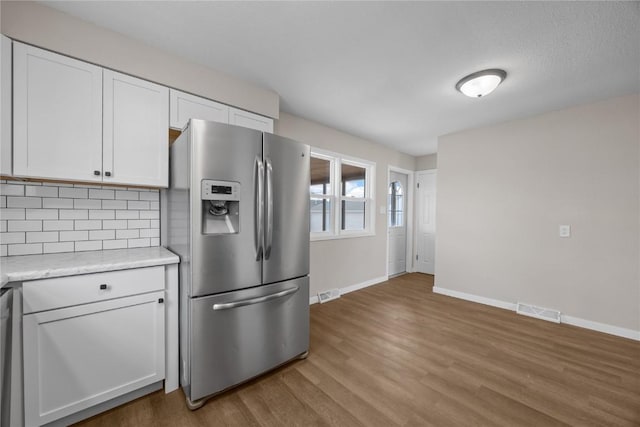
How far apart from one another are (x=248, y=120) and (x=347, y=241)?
2.28 m

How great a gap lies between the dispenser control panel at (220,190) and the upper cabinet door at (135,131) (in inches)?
24.2

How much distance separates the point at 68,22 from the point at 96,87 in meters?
0.40

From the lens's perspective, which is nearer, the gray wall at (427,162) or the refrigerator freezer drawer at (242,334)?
the refrigerator freezer drawer at (242,334)

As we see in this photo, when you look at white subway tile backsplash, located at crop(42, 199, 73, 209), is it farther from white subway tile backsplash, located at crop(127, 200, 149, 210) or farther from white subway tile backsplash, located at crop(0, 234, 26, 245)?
white subway tile backsplash, located at crop(127, 200, 149, 210)

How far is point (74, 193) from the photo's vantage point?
1852 mm

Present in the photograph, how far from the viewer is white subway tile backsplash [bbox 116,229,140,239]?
2004 millimetres

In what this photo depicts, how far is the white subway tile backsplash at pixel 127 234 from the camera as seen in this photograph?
2.00m

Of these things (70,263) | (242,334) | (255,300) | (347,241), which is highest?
(70,263)

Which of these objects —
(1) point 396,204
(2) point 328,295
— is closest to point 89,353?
(2) point 328,295

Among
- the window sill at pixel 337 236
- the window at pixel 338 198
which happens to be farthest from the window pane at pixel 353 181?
the window sill at pixel 337 236

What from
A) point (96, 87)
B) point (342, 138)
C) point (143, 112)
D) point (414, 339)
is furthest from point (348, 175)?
point (96, 87)

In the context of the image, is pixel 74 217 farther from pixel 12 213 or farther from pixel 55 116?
pixel 55 116

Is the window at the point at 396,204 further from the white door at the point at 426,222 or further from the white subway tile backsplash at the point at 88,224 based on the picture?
the white subway tile backsplash at the point at 88,224

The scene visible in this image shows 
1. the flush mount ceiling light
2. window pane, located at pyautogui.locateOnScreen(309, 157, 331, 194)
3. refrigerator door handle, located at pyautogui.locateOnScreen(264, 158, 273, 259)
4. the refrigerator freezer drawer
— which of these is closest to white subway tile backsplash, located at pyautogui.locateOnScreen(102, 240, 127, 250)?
the refrigerator freezer drawer
